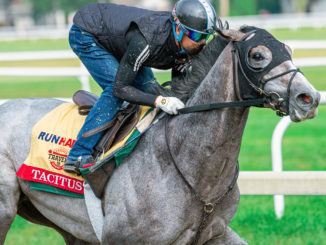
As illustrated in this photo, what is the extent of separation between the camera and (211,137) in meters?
3.50

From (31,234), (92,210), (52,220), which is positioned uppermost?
(92,210)

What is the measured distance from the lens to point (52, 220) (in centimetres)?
421

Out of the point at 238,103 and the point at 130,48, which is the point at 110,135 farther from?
the point at 238,103

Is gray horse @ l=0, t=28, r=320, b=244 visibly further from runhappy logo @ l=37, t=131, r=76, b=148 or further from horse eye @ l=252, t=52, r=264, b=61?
runhappy logo @ l=37, t=131, r=76, b=148

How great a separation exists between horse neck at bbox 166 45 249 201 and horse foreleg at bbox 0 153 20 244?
1.29 meters

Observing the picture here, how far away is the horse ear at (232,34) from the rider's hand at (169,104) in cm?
49

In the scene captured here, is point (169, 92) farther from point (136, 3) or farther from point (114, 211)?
point (136, 3)

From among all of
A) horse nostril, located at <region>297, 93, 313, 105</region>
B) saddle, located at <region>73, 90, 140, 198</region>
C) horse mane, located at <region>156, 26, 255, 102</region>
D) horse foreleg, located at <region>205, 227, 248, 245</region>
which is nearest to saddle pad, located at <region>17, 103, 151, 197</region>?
saddle, located at <region>73, 90, 140, 198</region>

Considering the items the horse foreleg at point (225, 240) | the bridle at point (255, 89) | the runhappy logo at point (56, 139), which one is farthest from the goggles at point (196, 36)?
the horse foreleg at point (225, 240)

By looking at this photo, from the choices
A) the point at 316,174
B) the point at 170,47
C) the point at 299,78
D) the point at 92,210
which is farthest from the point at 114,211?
the point at 316,174

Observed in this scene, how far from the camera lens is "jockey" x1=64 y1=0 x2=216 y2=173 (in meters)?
3.58

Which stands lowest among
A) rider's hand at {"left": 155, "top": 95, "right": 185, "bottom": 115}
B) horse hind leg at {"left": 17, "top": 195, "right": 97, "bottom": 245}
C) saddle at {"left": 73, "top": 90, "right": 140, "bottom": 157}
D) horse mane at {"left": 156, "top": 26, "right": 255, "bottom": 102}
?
horse hind leg at {"left": 17, "top": 195, "right": 97, "bottom": 245}

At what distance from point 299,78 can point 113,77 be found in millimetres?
1303

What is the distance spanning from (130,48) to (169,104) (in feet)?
1.35
